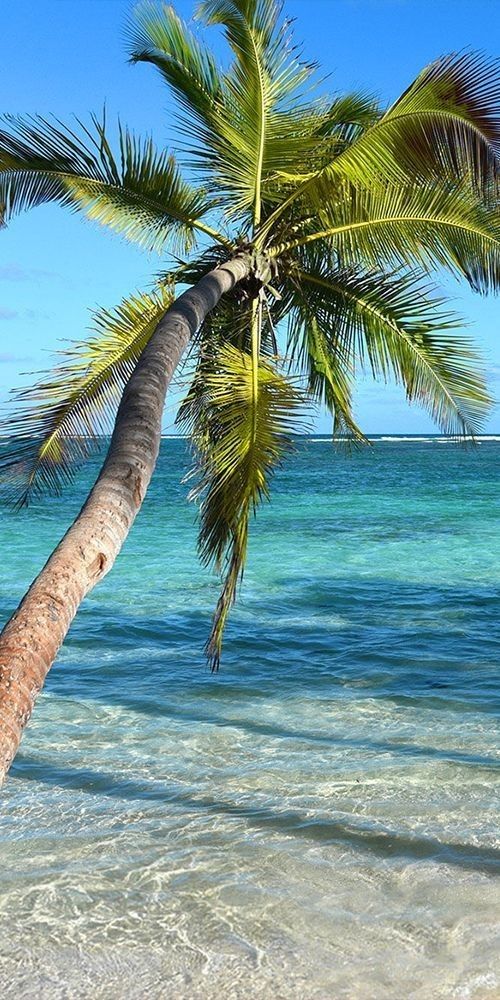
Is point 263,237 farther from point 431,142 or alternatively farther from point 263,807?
point 263,807

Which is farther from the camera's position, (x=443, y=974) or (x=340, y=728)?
(x=340, y=728)

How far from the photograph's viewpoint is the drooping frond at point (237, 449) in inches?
262

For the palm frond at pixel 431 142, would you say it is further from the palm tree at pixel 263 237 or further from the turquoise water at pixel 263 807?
the turquoise water at pixel 263 807

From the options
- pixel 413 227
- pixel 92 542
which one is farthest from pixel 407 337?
pixel 92 542

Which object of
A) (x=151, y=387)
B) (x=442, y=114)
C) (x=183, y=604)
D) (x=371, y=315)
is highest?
(x=442, y=114)

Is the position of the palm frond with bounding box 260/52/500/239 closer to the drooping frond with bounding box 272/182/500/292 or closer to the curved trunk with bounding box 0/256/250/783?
the drooping frond with bounding box 272/182/500/292

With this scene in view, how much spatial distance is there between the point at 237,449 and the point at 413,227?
2.81 m

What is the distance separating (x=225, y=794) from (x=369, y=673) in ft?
13.8

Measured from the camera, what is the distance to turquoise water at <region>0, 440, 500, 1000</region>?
16.9 feet

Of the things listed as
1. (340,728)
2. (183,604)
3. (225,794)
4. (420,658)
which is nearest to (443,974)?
(225,794)

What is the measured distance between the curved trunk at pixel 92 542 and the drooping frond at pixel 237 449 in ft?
3.42

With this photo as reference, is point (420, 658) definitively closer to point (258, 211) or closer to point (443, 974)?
point (258, 211)

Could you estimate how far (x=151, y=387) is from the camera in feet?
16.3

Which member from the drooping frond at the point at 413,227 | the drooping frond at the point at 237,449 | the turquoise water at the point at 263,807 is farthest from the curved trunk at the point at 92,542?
the drooping frond at the point at 413,227
